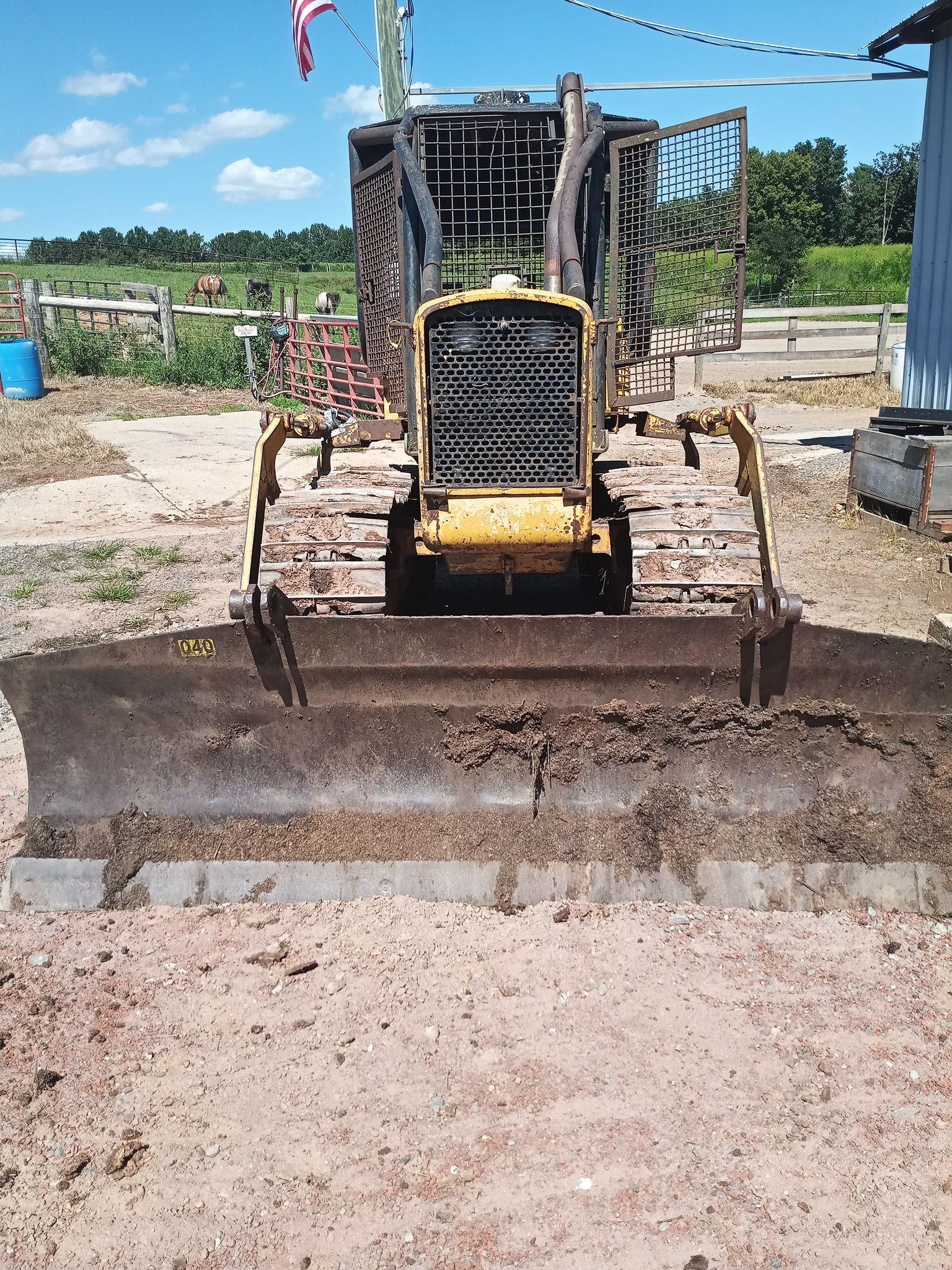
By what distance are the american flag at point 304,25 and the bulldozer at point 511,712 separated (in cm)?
1218

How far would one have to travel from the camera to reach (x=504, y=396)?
382 cm

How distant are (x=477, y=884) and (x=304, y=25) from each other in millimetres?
14578

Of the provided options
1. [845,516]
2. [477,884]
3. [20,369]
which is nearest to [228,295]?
[20,369]

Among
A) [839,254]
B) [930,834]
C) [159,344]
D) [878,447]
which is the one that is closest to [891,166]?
[839,254]

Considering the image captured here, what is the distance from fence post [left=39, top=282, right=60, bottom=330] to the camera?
22531mm

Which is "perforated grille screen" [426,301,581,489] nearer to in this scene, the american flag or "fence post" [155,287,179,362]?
the american flag

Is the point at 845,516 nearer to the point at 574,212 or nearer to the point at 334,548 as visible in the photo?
the point at 574,212

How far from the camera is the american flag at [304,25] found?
14203 mm

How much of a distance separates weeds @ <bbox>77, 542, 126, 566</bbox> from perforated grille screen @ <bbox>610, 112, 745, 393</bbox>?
581cm

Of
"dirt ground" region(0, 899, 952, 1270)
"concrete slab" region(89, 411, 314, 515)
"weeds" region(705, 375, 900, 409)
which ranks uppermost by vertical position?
"weeds" region(705, 375, 900, 409)

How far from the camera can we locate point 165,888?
3.76 m

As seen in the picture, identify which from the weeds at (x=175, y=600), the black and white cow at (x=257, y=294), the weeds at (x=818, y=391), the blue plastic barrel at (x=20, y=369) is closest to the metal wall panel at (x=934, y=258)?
the weeds at (x=818, y=391)

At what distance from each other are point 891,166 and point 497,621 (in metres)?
105

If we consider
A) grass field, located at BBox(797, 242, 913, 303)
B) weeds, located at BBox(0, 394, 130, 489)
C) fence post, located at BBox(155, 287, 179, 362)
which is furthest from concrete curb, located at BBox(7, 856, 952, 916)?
grass field, located at BBox(797, 242, 913, 303)
